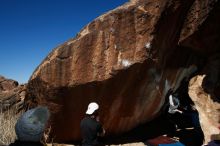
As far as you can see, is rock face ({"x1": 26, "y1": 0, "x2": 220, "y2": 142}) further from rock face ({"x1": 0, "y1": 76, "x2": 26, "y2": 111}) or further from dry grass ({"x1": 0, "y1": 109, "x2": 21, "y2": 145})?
rock face ({"x1": 0, "y1": 76, "x2": 26, "y2": 111})

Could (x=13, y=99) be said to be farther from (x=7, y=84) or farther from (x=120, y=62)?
(x=120, y=62)

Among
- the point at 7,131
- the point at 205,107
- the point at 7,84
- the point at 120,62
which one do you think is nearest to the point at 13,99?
the point at 7,131

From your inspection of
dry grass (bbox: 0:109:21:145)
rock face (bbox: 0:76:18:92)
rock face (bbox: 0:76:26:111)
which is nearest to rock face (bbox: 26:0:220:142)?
dry grass (bbox: 0:109:21:145)

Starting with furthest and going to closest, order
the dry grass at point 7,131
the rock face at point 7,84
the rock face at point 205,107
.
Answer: the rock face at point 7,84 → the dry grass at point 7,131 → the rock face at point 205,107

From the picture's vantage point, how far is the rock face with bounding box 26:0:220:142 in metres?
7.55

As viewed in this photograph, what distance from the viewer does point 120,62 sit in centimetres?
752

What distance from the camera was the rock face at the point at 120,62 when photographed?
7.55 metres

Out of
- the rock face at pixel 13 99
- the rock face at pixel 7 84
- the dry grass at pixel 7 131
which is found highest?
the rock face at pixel 7 84

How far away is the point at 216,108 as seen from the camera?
8.07 metres

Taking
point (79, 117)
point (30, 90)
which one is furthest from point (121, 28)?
point (30, 90)

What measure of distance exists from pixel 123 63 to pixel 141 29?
858 mm

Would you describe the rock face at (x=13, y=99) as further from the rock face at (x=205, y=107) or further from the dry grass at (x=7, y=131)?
the rock face at (x=205, y=107)

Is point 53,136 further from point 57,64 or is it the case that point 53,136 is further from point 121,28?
point 121,28

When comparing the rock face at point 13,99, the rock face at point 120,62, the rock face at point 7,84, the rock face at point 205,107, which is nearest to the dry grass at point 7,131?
the rock face at point 120,62
